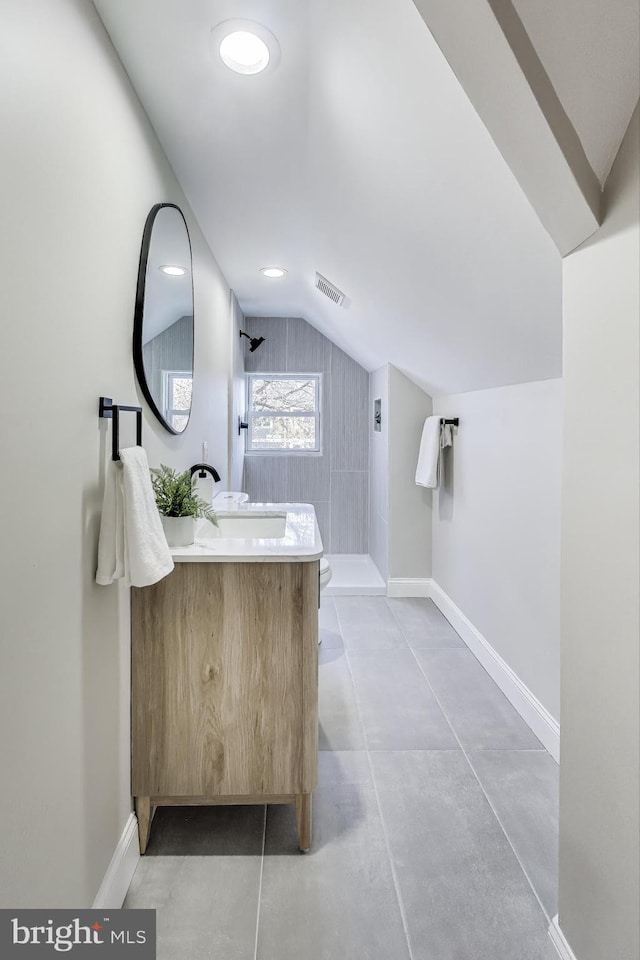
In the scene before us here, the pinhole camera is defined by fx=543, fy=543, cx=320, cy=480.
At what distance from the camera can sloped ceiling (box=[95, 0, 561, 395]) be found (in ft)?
4.39

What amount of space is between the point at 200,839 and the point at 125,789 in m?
0.30

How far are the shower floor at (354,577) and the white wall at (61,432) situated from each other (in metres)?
2.58

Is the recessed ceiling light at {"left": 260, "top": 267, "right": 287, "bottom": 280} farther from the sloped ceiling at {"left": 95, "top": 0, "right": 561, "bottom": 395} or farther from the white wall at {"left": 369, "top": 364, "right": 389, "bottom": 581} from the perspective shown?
the white wall at {"left": 369, "top": 364, "right": 389, "bottom": 581}

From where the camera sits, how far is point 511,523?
2.47m

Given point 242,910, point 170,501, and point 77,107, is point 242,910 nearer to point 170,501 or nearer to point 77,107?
point 170,501

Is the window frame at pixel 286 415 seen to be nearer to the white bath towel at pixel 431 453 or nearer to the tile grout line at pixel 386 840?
the white bath towel at pixel 431 453

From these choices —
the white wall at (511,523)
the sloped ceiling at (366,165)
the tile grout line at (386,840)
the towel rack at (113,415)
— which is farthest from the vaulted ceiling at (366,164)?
the tile grout line at (386,840)

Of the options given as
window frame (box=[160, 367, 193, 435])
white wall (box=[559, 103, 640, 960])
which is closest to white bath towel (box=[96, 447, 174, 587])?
window frame (box=[160, 367, 193, 435])

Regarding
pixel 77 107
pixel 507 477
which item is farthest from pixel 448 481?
pixel 77 107

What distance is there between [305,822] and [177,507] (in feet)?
3.26

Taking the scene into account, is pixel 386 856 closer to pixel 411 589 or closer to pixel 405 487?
pixel 411 589

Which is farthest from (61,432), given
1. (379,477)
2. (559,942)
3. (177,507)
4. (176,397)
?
(379,477)

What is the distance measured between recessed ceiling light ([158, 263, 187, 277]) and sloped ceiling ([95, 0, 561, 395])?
394 millimetres

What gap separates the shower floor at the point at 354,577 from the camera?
397 centimetres
